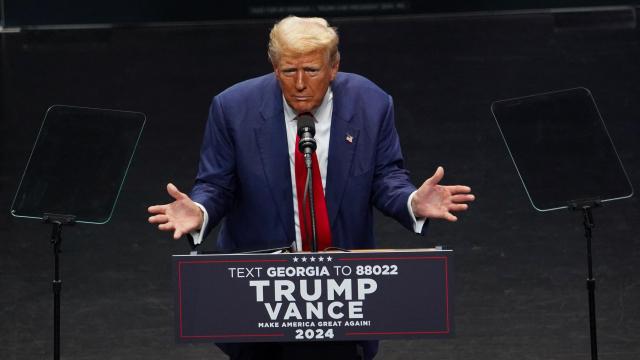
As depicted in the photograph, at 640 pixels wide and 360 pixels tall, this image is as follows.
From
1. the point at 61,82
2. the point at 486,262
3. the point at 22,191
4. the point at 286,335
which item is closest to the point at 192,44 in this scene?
the point at 61,82

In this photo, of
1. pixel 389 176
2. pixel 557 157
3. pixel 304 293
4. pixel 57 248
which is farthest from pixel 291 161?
pixel 557 157

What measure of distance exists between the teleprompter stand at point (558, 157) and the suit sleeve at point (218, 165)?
107 centimetres

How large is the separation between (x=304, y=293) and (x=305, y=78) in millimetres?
689

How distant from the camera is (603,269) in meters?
6.00

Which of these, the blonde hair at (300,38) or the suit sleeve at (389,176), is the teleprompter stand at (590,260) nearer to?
the suit sleeve at (389,176)

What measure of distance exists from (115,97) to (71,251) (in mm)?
2099

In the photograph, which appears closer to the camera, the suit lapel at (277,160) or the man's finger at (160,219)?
the man's finger at (160,219)

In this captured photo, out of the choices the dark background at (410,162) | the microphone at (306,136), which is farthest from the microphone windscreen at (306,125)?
the dark background at (410,162)

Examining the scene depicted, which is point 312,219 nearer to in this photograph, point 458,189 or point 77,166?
point 458,189

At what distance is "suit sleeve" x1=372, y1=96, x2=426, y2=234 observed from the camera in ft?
11.7

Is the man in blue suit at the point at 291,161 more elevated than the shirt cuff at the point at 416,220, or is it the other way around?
the man in blue suit at the point at 291,161

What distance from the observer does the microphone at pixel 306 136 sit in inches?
128

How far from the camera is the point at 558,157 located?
14.9 feet

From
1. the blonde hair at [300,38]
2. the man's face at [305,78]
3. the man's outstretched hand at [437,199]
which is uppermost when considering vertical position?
the blonde hair at [300,38]
